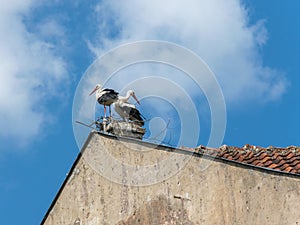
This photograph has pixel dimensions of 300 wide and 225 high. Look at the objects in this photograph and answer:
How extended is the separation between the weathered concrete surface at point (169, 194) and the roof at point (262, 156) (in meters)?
0.33

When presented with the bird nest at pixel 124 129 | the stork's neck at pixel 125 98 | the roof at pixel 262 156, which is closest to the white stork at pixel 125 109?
the stork's neck at pixel 125 98

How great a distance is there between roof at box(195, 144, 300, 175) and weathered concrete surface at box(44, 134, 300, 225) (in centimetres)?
33

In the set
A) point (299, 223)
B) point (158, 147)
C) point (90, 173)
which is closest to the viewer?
point (299, 223)

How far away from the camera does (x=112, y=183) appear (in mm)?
19078

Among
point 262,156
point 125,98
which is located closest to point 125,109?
point 125,98

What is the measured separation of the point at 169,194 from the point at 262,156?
196 centimetres

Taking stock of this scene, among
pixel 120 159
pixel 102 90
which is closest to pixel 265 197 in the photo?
pixel 120 159

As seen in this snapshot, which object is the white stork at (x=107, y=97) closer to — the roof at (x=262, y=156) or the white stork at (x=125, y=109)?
the white stork at (x=125, y=109)

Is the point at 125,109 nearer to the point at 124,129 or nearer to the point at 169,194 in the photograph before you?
the point at 124,129

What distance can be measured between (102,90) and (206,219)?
447cm

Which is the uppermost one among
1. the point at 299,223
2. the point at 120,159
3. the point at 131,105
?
the point at 131,105

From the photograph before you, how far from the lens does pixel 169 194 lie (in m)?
18.0

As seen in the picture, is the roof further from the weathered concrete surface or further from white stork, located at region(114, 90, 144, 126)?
white stork, located at region(114, 90, 144, 126)

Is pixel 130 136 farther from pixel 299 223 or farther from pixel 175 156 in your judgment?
pixel 299 223
